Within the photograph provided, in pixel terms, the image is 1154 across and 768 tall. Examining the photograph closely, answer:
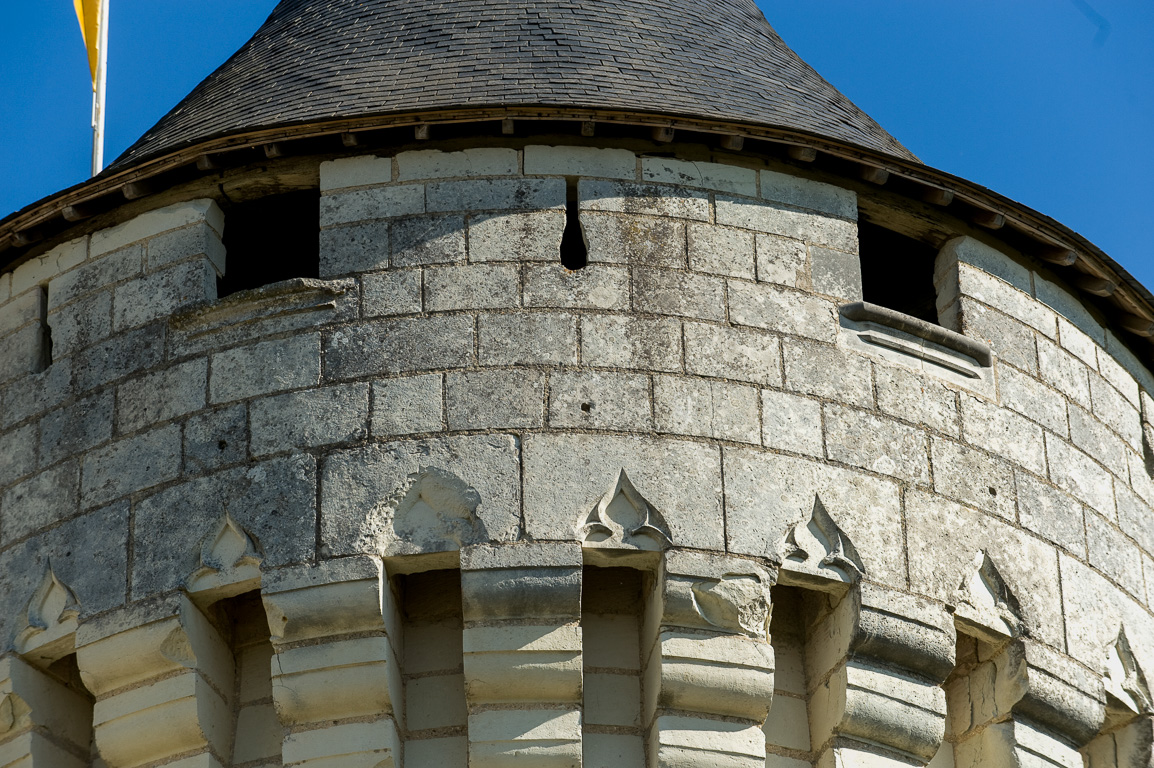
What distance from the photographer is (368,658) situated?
777 centimetres

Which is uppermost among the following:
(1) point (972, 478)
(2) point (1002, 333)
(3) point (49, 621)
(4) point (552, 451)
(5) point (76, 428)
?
(2) point (1002, 333)

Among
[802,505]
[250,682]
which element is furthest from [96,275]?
[802,505]

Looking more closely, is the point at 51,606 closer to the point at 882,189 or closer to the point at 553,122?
the point at 553,122

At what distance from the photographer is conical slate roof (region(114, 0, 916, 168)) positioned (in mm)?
8859

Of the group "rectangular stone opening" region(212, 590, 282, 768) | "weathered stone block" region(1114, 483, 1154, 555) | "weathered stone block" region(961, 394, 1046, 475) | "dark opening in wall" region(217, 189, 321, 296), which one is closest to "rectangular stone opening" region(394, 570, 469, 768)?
"rectangular stone opening" region(212, 590, 282, 768)

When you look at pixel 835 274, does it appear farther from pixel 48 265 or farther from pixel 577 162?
pixel 48 265

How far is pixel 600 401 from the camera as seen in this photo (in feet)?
26.5

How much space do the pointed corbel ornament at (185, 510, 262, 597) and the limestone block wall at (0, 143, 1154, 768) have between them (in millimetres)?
13

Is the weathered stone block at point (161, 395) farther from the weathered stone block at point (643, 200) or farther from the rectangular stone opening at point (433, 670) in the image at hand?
the weathered stone block at point (643, 200)

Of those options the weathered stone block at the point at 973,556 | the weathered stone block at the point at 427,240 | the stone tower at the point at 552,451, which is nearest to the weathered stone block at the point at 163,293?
the stone tower at the point at 552,451

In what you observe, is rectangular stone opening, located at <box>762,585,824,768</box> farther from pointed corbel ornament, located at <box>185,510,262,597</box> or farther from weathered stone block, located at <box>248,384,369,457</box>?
pointed corbel ornament, located at <box>185,510,262,597</box>

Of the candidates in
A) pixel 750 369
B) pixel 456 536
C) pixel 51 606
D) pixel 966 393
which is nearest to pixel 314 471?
pixel 456 536

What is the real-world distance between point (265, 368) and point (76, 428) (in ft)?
3.16

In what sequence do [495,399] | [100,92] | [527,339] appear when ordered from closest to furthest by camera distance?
[495,399]
[527,339]
[100,92]
